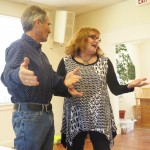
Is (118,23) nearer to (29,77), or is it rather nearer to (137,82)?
(137,82)

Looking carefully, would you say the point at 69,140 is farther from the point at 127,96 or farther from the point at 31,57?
the point at 127,96

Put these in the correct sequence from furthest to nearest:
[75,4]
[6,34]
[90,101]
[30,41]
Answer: [75,4] → [6,34] → [90,101] → [30,41]

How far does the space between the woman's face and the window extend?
7.84 feet

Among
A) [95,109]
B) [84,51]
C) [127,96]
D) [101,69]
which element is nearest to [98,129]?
[95,109]

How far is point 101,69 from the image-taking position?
1886mm

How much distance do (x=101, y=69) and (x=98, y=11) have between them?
317cm

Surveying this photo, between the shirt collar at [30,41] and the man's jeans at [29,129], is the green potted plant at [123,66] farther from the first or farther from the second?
the man's jeans at [29,129]

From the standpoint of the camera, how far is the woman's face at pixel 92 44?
6.37 feet

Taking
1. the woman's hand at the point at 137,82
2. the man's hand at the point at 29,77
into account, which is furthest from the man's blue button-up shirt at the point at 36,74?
the woman's hand at the point at 137,82

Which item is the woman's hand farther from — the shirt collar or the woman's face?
the shirt collar

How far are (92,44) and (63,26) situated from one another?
2.74 meters

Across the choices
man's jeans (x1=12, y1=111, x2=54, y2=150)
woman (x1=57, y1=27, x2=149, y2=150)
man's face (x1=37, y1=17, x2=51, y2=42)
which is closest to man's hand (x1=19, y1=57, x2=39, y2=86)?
man's jeans (x1=12, y1=111, x2=54, y2=150)

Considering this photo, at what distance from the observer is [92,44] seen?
1.94m

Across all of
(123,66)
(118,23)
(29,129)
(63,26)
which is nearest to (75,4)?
(63,26)
